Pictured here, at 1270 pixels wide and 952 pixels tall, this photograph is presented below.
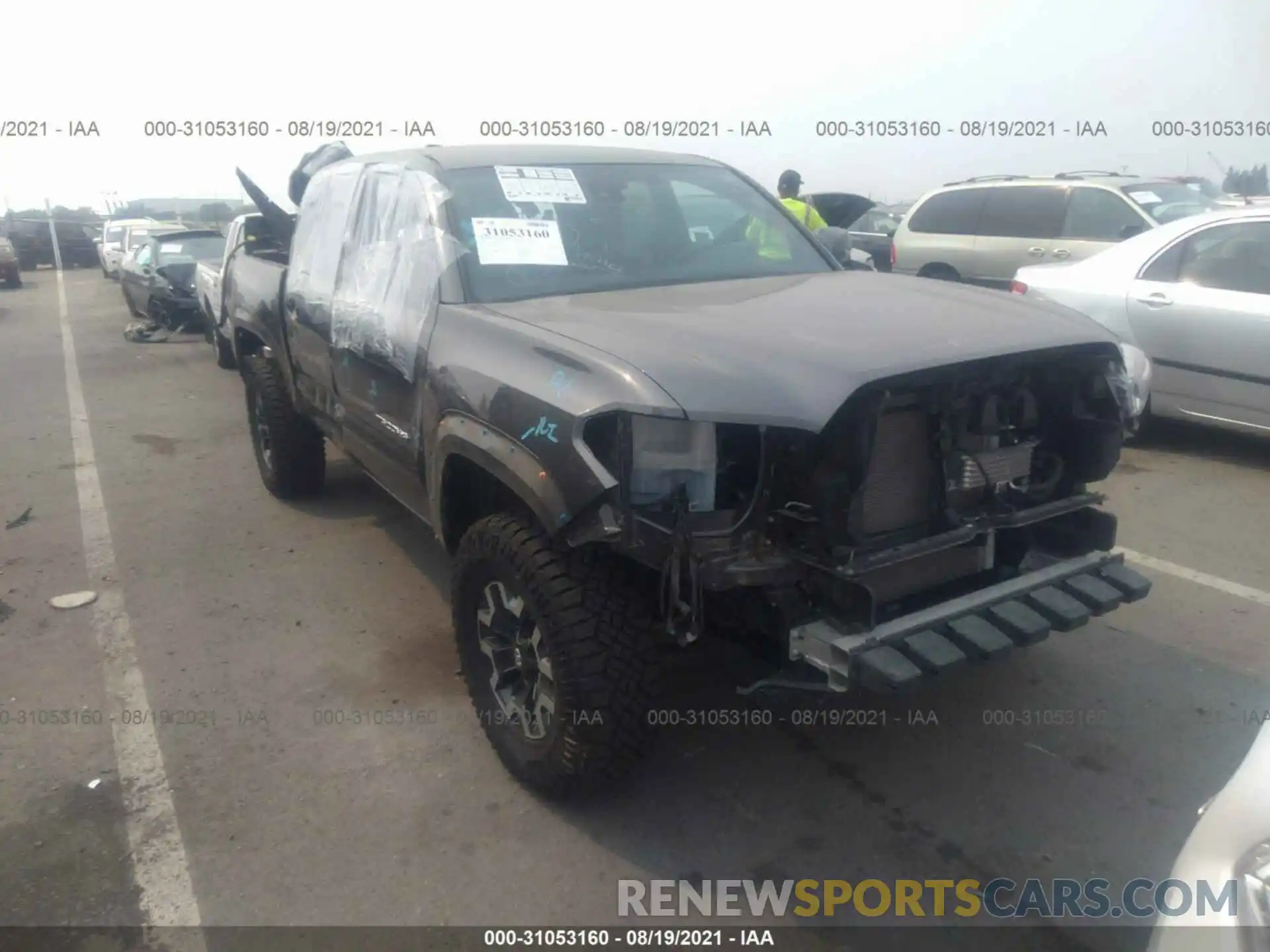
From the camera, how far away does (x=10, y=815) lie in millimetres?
3287

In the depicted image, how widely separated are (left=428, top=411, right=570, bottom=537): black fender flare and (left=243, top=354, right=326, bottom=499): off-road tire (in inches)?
103

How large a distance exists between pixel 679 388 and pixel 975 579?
1.17m

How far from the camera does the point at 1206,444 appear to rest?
22.7ft

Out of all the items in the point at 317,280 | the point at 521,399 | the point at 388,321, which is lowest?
the point at 521,399

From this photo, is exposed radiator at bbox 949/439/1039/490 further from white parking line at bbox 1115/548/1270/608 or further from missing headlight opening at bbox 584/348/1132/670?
white parking line at bbox 1115/548/1270/608

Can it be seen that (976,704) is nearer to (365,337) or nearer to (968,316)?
(968,316)

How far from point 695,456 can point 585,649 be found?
0.61 metres

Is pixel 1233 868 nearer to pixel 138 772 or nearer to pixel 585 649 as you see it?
pixel 585 649

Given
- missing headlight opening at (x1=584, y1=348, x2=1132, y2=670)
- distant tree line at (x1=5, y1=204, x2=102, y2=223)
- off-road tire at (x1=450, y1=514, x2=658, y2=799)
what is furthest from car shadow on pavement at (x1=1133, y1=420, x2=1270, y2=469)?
distant tree line at (x1=5, y1=204, x2=102, y2=223)

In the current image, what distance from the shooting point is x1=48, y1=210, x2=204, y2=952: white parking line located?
2883mm

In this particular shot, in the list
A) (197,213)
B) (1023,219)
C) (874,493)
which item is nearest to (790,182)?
(1023,219)

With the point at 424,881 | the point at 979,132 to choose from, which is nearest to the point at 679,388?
the point at 424,881

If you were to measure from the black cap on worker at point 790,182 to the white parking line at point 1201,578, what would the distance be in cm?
541

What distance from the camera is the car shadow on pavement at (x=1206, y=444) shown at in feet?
21.4
